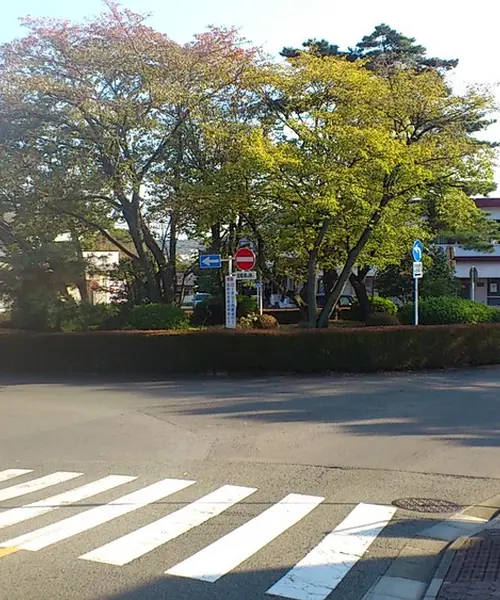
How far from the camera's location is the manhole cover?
682 cm

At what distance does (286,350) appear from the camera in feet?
61.6

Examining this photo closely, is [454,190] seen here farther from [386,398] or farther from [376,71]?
[386,398]

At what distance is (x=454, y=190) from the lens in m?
22.1

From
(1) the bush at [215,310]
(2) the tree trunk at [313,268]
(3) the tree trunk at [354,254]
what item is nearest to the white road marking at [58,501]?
(2) the tree trunk at [313,268]

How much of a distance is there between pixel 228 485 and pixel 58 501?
1796 millimetres

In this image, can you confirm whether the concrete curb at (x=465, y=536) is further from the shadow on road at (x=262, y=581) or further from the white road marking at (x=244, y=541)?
the white road marking at (x=244, y=541)

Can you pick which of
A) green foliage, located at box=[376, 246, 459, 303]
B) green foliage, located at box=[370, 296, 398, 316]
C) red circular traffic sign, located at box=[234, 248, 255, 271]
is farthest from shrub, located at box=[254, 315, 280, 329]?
green foliage, located at box=[370, 296, 398, 316]

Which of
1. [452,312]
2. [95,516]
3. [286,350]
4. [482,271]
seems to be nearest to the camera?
[95,516]

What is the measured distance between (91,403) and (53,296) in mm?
11365

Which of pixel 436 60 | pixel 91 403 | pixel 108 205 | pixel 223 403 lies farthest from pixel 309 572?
pixel 436 60

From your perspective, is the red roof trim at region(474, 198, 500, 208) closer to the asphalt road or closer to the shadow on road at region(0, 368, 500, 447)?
the shadow on road at region(0, 368, 500, 447)

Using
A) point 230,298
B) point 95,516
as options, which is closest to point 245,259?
point 230,298

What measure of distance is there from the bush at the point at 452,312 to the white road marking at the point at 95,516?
662 inches

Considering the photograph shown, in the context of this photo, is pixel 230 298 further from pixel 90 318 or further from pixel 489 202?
pixel 489 202
